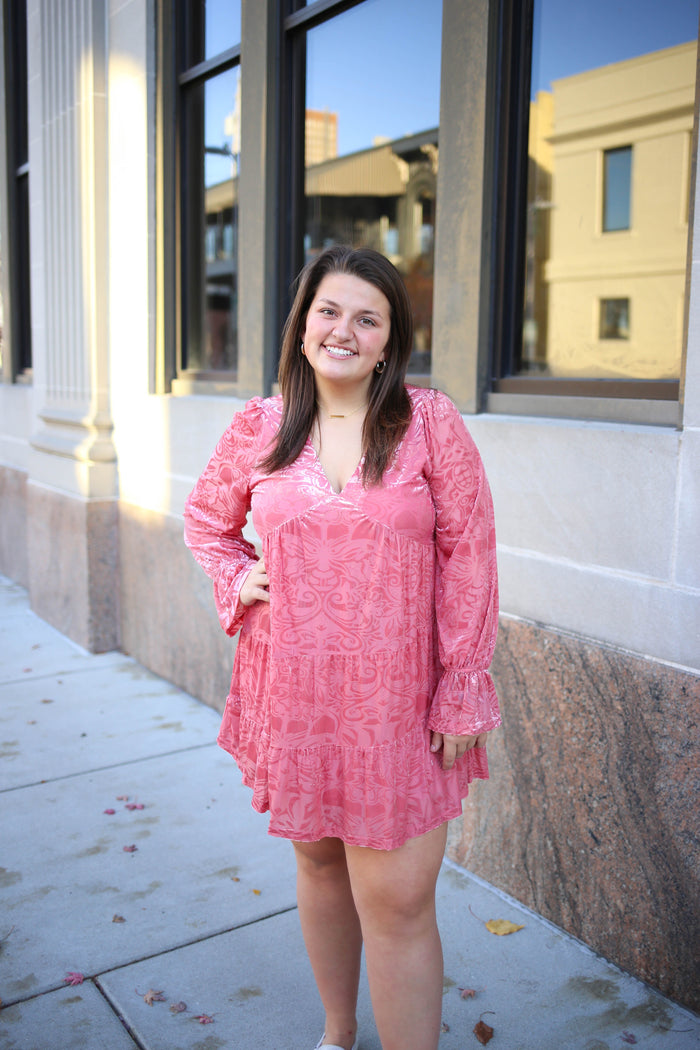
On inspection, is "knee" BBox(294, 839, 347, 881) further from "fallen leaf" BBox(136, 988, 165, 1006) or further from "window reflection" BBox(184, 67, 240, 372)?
"window reflection" BBox(184, 67, 240, 372)

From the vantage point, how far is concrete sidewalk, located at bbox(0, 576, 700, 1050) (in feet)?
8.27

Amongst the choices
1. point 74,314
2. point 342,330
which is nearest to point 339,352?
point 342,330

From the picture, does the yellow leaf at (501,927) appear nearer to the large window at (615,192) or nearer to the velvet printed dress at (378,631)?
the velvet printed dress at (378,631)

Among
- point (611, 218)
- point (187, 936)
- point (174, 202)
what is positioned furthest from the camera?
point (611, 218)

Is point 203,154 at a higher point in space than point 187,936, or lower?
higher

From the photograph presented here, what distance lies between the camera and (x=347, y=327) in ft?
6.53

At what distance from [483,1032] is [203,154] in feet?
16.0

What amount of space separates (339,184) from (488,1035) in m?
13.2

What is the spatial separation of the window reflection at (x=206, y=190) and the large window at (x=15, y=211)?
2806mm

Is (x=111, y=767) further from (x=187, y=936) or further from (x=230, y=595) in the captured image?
(x=230, y=595)

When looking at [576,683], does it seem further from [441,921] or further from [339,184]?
[339,184]

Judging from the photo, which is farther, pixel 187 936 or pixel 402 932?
pixel 187 936

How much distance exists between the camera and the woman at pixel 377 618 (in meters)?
1.97

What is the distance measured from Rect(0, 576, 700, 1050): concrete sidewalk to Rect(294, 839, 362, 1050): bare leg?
20 centimetres
